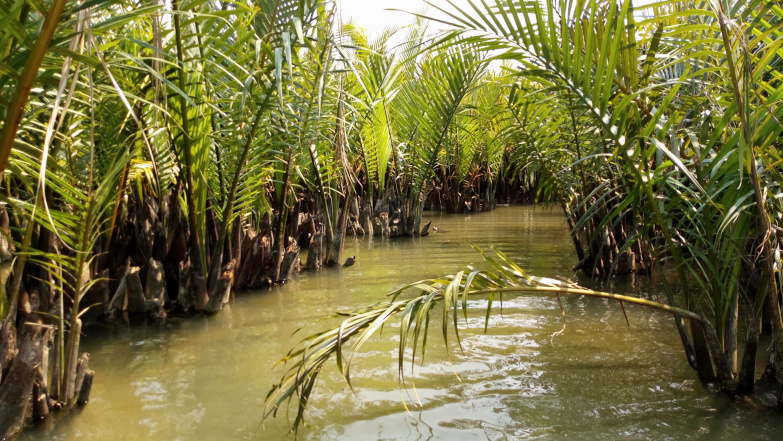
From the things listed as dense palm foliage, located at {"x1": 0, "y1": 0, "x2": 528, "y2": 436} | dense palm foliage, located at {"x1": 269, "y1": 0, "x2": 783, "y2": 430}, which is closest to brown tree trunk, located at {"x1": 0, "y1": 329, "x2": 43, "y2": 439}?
dense palm foliage, located at {"x1": 0, "y1": 0, "x2": 528, "y2": 436}

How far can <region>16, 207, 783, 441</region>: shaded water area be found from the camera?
2.06 metres

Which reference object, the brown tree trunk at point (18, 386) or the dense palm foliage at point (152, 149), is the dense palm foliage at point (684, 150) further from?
the brown tree trunk at point (18, 386)

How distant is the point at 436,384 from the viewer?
2488 mm

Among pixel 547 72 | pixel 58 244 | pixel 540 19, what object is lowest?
pixel 58 244

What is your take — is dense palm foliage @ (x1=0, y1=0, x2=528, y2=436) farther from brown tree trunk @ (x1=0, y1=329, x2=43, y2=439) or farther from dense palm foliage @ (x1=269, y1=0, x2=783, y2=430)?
dense palm foliage @ (x1=269, y1=0, x2=783, y2=430)

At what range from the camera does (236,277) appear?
431cm

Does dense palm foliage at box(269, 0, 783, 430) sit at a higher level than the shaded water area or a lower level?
higher

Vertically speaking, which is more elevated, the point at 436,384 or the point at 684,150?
the point at 684,150

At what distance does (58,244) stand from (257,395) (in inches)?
42.9

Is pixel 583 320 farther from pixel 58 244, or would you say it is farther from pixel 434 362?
pixel 58 244

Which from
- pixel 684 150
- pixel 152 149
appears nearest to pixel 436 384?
pixel 684 150

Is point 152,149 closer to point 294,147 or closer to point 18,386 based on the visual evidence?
point 294,147

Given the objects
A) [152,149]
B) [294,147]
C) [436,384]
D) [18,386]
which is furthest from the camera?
[294,147]

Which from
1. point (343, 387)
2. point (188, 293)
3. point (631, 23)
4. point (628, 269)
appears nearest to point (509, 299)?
point (628, 269)
